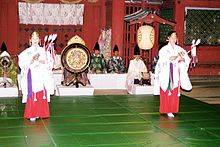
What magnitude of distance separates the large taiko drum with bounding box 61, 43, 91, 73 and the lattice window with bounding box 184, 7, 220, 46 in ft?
13.5

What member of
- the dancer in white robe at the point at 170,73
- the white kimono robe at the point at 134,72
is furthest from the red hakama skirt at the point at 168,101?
the white kimono robe at the point at 134,72

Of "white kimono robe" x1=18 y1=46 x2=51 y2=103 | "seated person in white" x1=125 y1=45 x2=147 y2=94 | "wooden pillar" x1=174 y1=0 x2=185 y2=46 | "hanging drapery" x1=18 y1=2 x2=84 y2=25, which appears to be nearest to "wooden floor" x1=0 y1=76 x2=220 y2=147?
"white kimono robe" x1=18 y1=46 x2=51 y2=103

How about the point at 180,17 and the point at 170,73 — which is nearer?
the point at 170,73

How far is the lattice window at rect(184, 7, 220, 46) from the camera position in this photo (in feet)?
38.2

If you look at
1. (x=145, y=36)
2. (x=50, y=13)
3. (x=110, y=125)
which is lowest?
(x=110, y=125)

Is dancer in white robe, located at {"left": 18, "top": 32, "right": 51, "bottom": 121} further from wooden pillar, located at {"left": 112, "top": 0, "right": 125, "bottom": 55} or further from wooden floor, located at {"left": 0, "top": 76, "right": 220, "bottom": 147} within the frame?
wooden pillar, located at {"left": 112, "top": 0, "right": 125, "bottom": 55}

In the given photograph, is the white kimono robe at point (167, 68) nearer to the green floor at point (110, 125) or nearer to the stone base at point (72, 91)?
the green floor at point (110, 125)

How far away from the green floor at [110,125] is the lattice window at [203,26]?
4322mm

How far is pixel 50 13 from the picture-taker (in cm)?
1167

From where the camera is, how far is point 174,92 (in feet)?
21.6

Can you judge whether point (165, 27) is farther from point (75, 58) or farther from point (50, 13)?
point (75, 58)

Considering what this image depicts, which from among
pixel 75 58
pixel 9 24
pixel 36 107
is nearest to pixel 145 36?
pixel 75 58

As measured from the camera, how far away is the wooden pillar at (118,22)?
10.9 m

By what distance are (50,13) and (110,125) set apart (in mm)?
6603
